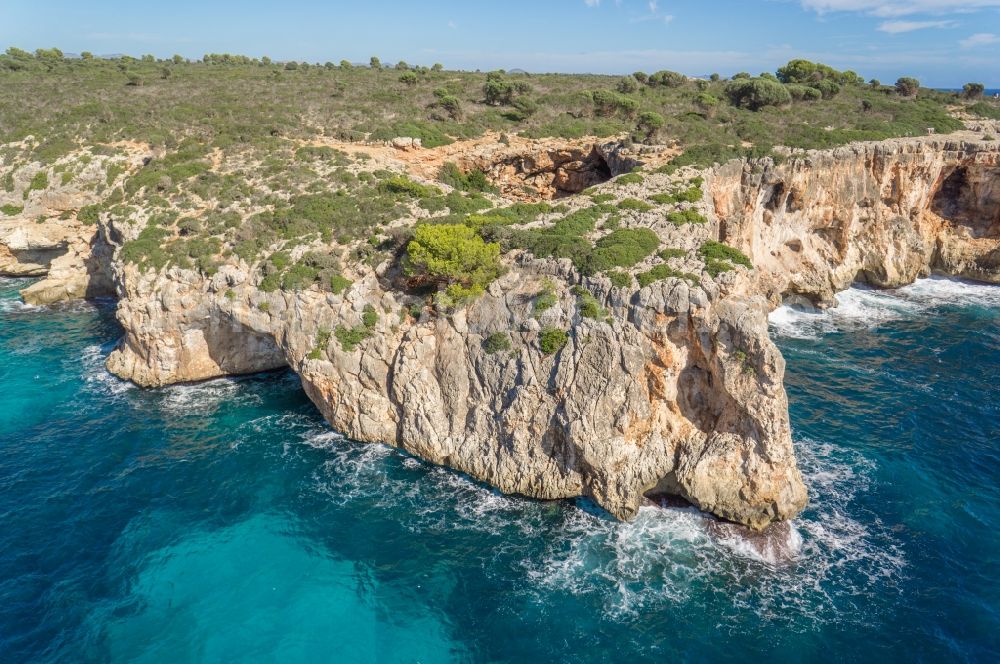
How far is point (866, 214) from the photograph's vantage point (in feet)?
168

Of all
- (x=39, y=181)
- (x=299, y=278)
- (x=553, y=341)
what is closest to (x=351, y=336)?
(x=299, y=278)

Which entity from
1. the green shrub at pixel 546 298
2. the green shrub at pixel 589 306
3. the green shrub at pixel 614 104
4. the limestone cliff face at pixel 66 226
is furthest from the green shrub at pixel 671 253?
the limestone cliff face at pixel 66 226

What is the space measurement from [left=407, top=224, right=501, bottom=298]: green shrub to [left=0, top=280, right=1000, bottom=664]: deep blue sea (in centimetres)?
1070

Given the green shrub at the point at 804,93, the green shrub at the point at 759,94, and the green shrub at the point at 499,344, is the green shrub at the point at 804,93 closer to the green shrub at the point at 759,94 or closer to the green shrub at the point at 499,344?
the green shrub at the point at 759,94

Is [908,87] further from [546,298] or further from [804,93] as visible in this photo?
[546,298]

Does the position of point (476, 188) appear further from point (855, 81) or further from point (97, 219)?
point (855, 81)

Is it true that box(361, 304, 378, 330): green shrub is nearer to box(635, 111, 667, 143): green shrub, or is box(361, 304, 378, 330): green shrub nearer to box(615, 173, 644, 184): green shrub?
box(615, 173, 644, 184): green shrub

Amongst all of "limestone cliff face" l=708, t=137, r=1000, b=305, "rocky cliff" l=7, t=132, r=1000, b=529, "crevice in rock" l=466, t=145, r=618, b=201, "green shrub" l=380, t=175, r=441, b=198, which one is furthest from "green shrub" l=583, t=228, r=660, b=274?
"crevice in rock" l=466, t=145, r=618, b=201

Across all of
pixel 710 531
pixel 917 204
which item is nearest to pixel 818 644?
pixel 710 531

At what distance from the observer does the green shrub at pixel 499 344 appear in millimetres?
28297

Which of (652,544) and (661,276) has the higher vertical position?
(661,276)

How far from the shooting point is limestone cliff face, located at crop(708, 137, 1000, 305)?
45.7 m

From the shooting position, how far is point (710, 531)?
26.2 meters

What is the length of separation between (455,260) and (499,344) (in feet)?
18.3
